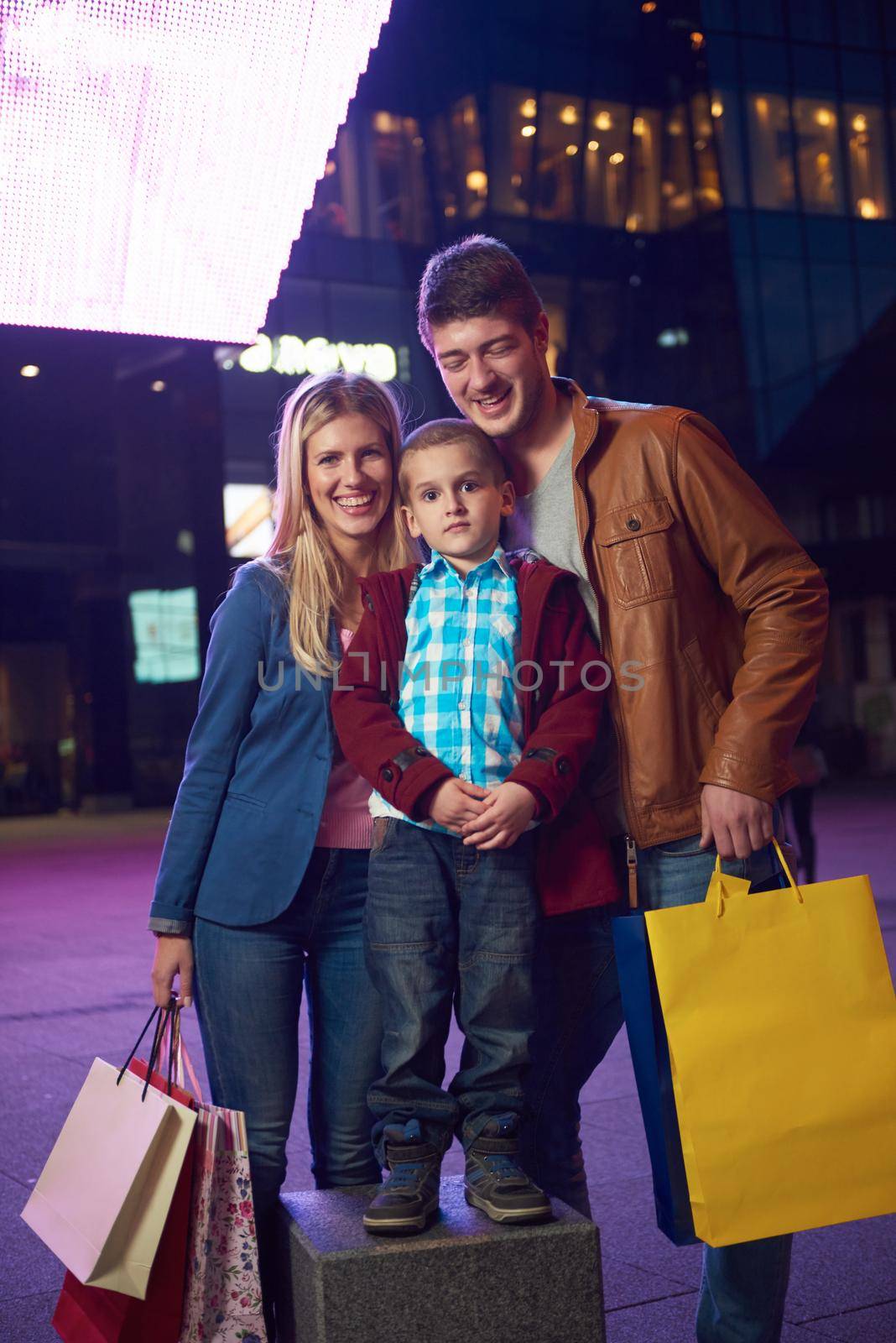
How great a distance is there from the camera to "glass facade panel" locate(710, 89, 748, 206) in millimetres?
29156

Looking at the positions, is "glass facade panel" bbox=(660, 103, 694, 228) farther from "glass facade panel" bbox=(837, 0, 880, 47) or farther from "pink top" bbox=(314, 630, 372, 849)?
"pink top" bbox=(314, 630, 372, 849)

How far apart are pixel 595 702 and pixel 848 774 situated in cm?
2768

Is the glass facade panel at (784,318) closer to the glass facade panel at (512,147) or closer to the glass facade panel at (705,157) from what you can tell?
the glass facade panel at (705,157)

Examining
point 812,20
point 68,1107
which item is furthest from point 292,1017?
point 812,20

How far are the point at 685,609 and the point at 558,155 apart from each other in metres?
28.8

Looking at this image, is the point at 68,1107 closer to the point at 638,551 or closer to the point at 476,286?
the point at 638,551

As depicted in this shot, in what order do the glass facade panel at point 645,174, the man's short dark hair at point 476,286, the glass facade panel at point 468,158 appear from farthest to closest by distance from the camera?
the glass facade panel at point 645,174 < the glass facade panel at point 468,158 < the man's short dark hair at point 476,286

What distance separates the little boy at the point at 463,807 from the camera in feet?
8.72

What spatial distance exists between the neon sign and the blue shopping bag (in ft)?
85.9

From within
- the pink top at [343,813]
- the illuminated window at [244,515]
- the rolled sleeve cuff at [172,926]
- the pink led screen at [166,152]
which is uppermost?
the illuminated window at [244,515]

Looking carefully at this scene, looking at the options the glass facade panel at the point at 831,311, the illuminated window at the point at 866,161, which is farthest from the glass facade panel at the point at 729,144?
the illuminated window at the point at 866,161

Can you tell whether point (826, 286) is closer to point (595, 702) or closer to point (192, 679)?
point (192, 679)

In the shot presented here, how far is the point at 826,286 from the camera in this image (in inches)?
1193

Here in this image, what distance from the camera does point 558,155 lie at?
29.6 metres
